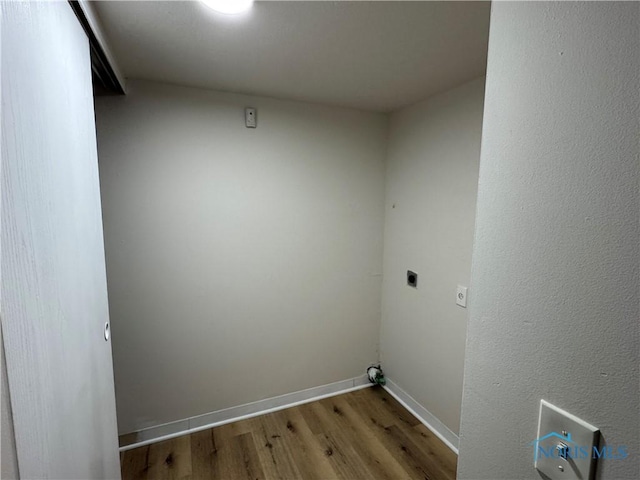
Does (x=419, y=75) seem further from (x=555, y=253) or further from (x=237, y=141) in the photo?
(x=555, y=253)

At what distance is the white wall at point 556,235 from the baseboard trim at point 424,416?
1.53m

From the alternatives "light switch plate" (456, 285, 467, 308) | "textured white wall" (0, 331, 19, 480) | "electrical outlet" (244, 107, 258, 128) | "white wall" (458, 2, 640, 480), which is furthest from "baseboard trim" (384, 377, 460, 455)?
"electrical outlet" (244, 107, 258, 128)

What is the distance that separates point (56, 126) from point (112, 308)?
52.1 inches

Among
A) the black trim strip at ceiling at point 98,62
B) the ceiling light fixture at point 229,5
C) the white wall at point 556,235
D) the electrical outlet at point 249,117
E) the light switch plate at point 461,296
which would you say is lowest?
the light switch plate at point 461,296

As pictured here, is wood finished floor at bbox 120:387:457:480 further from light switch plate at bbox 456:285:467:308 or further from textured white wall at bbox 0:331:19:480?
Result: textured white wall at bbox 0:331:19:480

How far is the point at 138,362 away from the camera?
6.07 feet

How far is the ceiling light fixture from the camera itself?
1043 millimetres

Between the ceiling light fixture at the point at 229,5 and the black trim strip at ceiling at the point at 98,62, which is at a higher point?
the ceiling light fixture at the point at 229,5

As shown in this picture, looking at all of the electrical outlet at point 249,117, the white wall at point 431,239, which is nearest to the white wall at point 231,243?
the electrical outlet at point 249,117

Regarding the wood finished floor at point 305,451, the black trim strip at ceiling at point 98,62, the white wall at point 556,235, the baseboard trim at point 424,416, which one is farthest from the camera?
the baseboard trim at point 424,416

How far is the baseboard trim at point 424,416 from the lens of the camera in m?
1.90

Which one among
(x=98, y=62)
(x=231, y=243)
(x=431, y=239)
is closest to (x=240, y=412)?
(x=231, y=243)

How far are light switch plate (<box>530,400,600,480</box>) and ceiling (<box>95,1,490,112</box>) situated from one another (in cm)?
126

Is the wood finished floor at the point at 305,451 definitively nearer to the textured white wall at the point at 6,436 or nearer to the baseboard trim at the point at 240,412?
the baseboard trim at the point at 240,412
